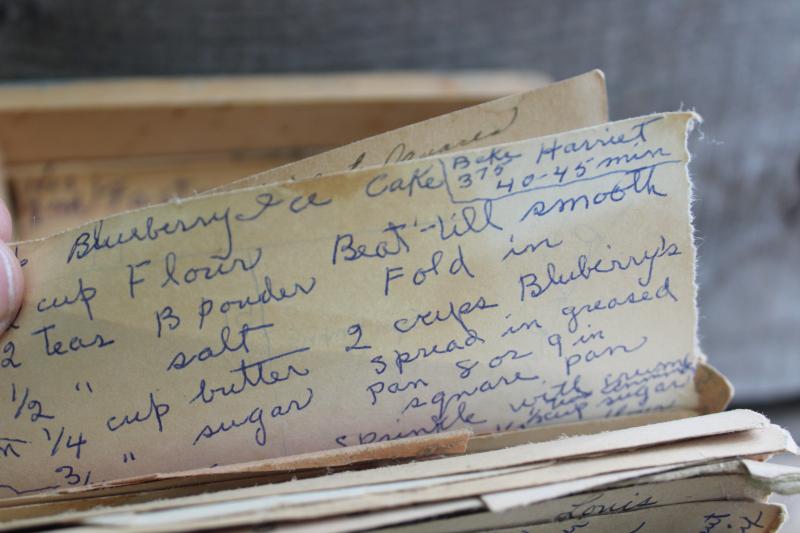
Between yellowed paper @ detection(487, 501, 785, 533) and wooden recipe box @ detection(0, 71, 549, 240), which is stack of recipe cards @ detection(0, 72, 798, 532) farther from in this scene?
wooden recipe box @ detection(0, 71, 549, 240)

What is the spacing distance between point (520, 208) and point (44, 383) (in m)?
0.23

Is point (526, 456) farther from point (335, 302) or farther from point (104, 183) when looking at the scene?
point (104, 183)

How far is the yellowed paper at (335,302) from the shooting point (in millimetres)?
298

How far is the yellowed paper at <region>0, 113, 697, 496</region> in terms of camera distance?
0.98 feet

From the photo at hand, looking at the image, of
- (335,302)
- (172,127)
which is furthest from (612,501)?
(172,127)

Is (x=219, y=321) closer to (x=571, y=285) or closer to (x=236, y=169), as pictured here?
(x=571, y=285)

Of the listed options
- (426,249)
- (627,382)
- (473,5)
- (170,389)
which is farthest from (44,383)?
(473,5)

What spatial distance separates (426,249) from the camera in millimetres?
312

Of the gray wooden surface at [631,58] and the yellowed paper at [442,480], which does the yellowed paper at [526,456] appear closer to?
the yellowed paper at [442,480]

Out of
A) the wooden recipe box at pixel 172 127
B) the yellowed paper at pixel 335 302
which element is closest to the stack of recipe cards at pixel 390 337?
the yellowed paper at pixel 335 302

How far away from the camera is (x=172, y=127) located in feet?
1.78

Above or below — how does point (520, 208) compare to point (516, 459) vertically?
above

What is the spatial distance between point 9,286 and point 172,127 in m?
0.28

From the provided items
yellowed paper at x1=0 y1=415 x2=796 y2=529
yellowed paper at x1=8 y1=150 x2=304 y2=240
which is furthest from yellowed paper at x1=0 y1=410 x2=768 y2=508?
yellowed paper at x1=8 y1=150 x2=304 y2=240
